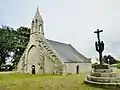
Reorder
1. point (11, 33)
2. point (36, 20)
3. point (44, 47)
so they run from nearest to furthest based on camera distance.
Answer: point (44, 47) → point (36, 20) → point (11, 33)

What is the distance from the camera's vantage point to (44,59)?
32719 millimetres

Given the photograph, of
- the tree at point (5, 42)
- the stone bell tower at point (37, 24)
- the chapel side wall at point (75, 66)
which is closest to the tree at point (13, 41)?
the tree at point (5, 42)

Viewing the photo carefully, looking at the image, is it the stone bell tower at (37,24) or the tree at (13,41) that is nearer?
the stone bell tower at (37,24)

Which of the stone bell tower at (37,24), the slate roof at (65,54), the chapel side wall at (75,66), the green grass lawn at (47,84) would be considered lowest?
the green grass lawn at (47,84)

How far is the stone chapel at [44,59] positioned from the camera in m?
30.7

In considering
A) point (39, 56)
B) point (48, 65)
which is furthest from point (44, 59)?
point (48, 65)

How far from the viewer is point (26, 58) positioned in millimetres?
35688

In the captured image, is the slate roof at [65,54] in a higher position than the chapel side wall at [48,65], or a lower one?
higher

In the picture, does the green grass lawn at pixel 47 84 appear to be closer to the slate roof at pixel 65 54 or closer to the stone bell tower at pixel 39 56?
the stone bell tower at pixel 39 56

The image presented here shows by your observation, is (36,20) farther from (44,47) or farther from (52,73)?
(52,73)

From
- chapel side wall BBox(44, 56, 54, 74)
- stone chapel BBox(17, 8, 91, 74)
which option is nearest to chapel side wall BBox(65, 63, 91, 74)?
stone chapel BBox(17, 8, 91, 74)

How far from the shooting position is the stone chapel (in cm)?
3067

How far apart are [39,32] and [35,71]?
27.9 ft

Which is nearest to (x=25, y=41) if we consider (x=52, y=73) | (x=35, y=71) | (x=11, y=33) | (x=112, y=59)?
(x=11, y=33)
